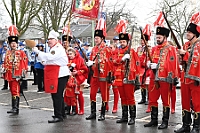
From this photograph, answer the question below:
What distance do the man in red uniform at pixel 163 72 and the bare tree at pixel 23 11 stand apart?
22477mm

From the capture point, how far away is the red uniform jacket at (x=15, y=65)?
8.86 meters

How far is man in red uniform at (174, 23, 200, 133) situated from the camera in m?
6.29

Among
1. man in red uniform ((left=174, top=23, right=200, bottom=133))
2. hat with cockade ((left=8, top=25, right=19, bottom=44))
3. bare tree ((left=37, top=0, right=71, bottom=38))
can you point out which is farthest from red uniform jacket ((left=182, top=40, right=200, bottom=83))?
bare tree ((left=37, top=0, right=71, bottom=38))

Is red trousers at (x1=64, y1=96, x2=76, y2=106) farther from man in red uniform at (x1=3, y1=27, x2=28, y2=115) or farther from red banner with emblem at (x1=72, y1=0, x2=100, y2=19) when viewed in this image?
red banner with emblem at (x1=72, y1=0, x2=100, y2=19)

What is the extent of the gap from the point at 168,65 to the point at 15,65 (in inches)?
155

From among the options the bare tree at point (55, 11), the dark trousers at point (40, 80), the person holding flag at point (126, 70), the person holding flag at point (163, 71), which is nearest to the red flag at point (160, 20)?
the person holding flag at point (163, 71)

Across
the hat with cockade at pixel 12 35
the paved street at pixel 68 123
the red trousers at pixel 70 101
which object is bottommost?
the paved street at pixel 68 123

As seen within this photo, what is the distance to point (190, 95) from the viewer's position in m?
6.59

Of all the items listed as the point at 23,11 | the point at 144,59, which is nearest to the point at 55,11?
the point at 23,11

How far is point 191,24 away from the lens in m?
6.49

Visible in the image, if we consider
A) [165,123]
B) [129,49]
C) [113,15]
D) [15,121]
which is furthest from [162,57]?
[113,15]

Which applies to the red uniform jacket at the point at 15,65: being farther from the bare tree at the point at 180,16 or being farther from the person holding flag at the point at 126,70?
the bare tree at the point at 180,16

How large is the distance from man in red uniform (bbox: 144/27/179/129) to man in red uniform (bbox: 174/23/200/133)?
30 cm

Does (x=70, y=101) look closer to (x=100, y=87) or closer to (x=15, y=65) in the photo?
(x=100, y=87)
